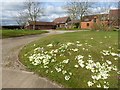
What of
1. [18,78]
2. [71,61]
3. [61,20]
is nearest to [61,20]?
[61,20]

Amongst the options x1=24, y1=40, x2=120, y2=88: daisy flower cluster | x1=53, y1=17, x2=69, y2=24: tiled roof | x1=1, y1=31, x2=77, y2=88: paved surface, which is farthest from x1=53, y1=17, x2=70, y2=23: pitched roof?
x1=1, y1=31, x2=77, y2=88: paved surface

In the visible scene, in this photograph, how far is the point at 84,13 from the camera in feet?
200

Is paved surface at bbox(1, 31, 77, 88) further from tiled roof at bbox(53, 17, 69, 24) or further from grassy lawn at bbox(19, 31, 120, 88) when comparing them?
tiled roof at bbox(53, 17, 69, 24)

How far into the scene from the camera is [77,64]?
906 centimetres

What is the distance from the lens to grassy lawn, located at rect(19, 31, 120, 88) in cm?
773

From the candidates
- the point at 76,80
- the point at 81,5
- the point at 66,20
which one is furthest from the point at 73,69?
the point at 66,20

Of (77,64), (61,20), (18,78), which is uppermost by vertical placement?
(77,64)

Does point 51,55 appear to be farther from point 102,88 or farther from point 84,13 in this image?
point 84,13

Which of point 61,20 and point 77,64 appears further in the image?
point 61,20

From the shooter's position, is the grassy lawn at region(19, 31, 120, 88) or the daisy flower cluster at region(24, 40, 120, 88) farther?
the daisy flower cluster at region(24, 40, 120, 88)

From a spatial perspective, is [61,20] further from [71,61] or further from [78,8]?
[71,61]

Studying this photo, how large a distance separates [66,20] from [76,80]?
78.4 m

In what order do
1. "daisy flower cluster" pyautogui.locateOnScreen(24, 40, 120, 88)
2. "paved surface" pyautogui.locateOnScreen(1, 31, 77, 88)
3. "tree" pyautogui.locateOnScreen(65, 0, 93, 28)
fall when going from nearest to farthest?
"paved surface" pyautogui.locateOnScreen(1, 31, 77, 88) < "daisy flower cluster" pyautogui.locateOnScreen(24, 40, 120, 88) < "tree" pyautogui.locateOnScreen(65, 0, 93, 28)

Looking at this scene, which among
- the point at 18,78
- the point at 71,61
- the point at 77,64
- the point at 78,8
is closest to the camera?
the point at 18,78
